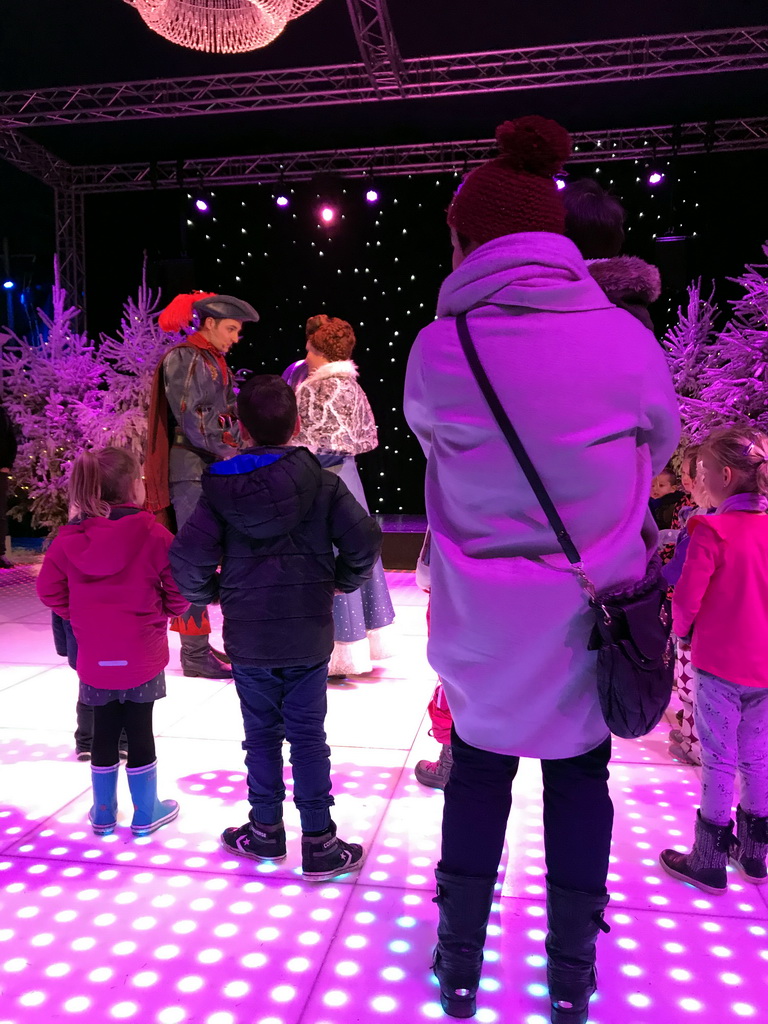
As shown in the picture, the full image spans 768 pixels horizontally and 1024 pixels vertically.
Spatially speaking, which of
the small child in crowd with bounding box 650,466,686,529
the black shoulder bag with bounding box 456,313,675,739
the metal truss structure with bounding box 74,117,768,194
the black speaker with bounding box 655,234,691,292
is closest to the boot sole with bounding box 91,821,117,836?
the black shoulder bag with bounding box 456,313,675,739

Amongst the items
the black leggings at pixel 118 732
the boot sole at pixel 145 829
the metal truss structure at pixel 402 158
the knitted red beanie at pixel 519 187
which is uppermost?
the metal truss structure at pixel 402 158

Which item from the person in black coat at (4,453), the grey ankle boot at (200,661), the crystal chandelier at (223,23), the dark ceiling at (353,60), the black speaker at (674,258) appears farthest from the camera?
the black speaker at (674,258)

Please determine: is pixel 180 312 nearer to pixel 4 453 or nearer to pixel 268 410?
pixel 268 410

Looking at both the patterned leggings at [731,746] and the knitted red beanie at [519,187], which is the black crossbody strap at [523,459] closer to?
the knitted red beanie at [519,187]

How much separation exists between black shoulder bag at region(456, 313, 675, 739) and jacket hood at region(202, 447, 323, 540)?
0.77 m

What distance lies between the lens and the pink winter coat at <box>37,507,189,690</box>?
2346 mm

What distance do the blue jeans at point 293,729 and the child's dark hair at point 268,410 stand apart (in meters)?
0.66

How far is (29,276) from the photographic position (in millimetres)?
10633

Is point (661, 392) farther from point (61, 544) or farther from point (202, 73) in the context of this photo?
point (202, 73)

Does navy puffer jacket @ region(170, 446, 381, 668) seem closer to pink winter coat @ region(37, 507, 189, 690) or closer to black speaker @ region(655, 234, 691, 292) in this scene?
→ pink winter coat @ region(37, 507, 189, 690)

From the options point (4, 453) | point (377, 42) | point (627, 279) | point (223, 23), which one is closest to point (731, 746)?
point (627, 279)

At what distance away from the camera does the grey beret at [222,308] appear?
377cm

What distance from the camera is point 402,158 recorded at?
9875 mm

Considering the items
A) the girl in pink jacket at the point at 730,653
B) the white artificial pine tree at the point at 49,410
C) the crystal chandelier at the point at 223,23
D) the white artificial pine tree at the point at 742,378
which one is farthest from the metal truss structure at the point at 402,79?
the girl in pink jacket at the point at 730,653
